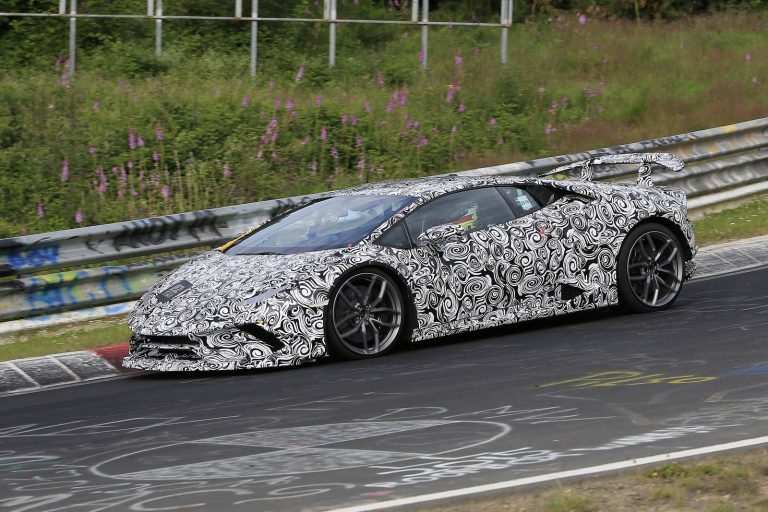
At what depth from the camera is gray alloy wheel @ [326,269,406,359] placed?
29.7 ft

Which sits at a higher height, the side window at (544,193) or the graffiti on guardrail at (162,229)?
the side window at (544,193)

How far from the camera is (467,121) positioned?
1809 centimetres

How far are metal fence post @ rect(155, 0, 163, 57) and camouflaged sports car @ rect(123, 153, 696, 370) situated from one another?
9.14 m

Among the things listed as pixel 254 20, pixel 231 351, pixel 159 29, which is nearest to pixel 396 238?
pixel 231 351

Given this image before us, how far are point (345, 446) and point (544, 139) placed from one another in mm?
11960

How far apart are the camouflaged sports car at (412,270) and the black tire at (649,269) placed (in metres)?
0.01

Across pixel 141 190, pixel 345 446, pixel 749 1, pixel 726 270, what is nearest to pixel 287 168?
pixel 141 190

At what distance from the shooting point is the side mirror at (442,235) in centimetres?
948

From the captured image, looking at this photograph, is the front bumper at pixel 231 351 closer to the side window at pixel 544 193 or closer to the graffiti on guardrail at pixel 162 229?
the side window at pixel 544 193

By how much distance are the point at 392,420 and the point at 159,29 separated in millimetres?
13077

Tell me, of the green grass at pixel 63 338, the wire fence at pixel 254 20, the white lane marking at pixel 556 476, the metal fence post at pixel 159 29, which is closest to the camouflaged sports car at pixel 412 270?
the green grass at pixel 63 338

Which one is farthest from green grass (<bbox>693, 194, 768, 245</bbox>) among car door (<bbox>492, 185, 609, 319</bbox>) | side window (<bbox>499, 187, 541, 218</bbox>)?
side window (<bbox>499, 187, 541, 218</bbox>)

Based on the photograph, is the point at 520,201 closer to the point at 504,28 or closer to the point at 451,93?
the point at 451,93

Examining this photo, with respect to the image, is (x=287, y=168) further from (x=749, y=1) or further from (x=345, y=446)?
(x=749, y=1)
